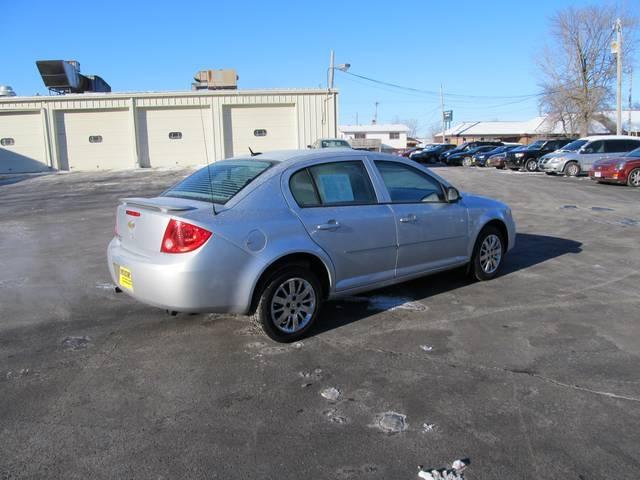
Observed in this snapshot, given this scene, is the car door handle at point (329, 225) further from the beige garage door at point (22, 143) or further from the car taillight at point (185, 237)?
the beige garage door at point (22, 143)

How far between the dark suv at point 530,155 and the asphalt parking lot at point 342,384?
2149cm

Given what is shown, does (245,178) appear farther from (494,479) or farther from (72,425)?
(494,479)

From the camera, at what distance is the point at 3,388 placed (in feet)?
12.1

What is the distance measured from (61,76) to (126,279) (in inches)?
1281

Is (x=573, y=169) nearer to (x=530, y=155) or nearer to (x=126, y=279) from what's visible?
(x=530, y=155)

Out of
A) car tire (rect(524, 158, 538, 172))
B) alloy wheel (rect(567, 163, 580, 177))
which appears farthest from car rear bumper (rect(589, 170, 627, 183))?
car tire (rect(524, 158, 538, 172))

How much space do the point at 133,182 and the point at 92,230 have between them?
12.9 meters

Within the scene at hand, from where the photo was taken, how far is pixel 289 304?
4.45 m

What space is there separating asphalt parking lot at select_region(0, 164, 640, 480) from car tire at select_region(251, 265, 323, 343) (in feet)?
0.50

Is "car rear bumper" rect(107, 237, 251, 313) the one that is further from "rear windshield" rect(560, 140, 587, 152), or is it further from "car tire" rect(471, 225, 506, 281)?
"rear windshield" rect(560, 140, 587, 152)

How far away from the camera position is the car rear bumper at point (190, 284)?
3975 millimetres

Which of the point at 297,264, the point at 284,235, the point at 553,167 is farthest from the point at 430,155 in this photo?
the point at 284,235

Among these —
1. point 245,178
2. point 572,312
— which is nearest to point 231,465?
point 245,178

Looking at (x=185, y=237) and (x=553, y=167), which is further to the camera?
(x=553, y=167)
